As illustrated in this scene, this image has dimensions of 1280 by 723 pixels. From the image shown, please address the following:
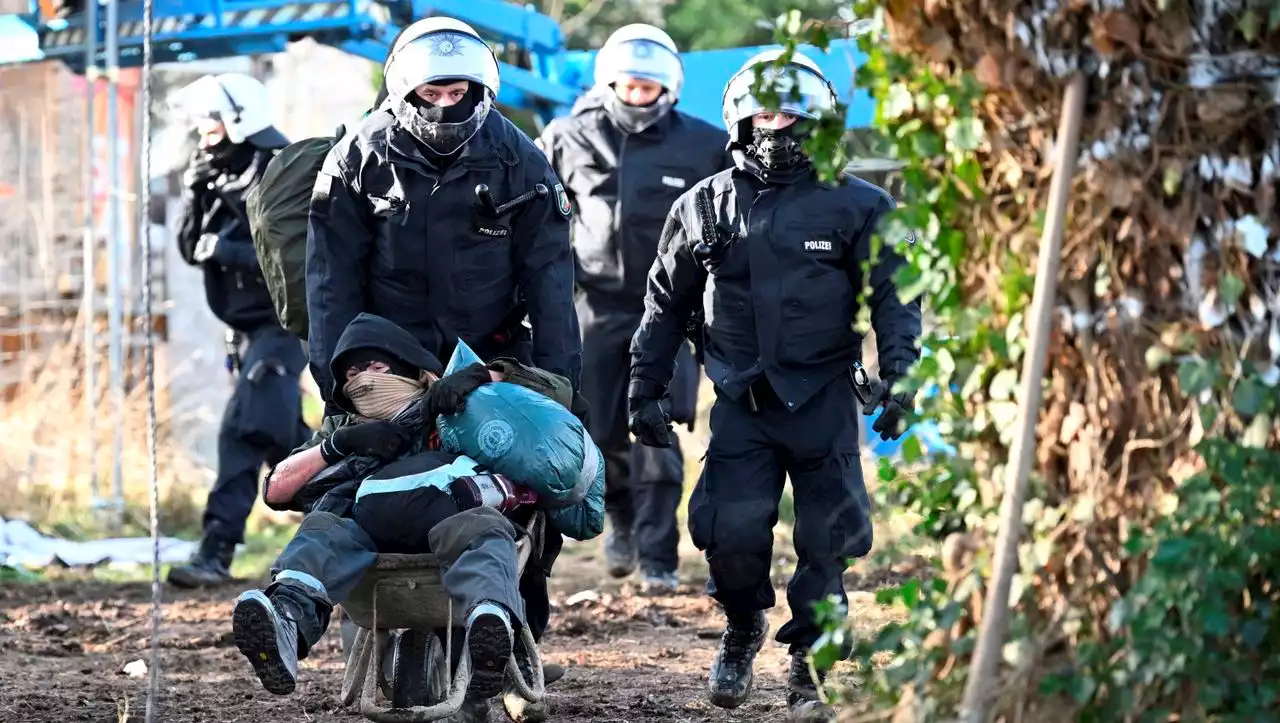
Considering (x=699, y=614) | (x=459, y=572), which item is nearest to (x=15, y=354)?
(x=699, y=614)

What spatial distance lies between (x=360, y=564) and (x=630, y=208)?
14.6 ft

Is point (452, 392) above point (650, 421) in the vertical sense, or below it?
above

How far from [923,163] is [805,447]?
231 centimetres

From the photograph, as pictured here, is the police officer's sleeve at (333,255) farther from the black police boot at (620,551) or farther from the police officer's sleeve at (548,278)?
the black police boot at (620,551)

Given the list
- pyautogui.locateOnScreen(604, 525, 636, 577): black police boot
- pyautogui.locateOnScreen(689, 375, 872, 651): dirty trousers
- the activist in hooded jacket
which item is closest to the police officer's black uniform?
pyautogui.locateOnScreen(604, 525, 636, 577): black police boot

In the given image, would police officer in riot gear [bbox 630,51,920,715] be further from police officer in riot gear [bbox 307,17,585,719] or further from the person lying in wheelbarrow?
the person lying in wheelbarrow

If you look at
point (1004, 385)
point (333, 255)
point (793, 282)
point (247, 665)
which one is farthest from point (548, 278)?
point (1004, 385)

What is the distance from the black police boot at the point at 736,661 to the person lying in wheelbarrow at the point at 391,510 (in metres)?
0.91

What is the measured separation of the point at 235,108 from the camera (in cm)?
970

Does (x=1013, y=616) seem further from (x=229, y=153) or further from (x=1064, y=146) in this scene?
(x=229, y=153)

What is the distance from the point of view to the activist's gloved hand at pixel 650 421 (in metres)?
6.75

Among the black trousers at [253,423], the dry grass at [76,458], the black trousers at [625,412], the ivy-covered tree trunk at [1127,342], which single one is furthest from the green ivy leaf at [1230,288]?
the dry grass at [76,458]

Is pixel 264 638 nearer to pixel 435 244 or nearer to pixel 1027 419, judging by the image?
pixel 435 244

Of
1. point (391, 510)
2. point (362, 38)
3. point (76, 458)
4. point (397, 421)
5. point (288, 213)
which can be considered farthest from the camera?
point (76, 458)
